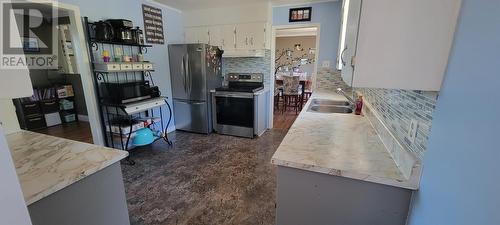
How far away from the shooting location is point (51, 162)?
3.47 ft

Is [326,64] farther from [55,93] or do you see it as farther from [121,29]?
[55,93]

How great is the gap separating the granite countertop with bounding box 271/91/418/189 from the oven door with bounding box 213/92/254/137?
189cm

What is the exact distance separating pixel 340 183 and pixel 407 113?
1.70ft

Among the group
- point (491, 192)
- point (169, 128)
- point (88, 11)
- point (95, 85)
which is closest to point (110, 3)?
point (88, 11)

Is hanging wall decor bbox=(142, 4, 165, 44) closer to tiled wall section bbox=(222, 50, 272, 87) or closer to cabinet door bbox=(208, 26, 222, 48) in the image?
cabinet door bbox=(208, 26, 222, 48)

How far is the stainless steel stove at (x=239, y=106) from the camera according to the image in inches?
139

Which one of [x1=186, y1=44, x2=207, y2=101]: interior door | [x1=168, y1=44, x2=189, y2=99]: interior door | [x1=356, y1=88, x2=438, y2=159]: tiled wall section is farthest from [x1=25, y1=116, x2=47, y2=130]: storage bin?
[x1=356, y1=88, x2=438, y2=159]: tiled wall section

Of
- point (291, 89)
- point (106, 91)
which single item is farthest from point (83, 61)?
point (291, 89)

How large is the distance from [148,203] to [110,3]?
2.50 meters

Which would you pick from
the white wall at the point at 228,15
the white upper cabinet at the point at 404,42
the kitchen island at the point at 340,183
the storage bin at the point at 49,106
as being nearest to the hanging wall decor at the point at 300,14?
the white wall at the point at 228,15

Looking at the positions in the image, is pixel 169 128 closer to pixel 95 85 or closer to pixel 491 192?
pixel 95 85

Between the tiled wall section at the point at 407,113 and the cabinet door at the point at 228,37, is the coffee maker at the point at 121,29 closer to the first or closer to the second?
the cabinet door at the point at 228,37

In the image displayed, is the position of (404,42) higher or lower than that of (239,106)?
higher

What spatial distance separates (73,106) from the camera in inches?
182
